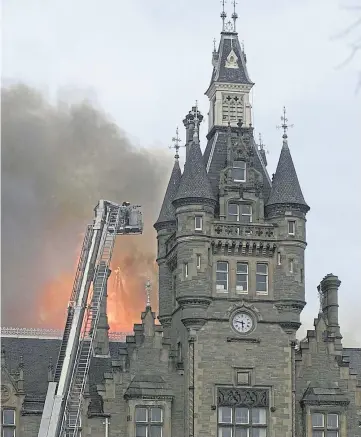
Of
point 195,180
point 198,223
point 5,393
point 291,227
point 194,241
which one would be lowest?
point 5,393

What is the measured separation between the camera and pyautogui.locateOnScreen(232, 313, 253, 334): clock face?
73938 mm

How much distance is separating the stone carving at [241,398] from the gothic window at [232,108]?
54.2 feet

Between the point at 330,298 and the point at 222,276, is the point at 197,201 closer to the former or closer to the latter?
the point at 222,276

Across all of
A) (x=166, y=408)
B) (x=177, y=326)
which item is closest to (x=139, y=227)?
(x=177, y=326)

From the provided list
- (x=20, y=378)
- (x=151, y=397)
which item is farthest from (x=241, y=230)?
(x=20, y=378)

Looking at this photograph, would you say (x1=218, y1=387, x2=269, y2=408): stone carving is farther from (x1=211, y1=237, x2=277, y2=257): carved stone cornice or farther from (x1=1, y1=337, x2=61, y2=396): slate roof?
(x1=1, y1=337, x2=61, y2=396): slate roof

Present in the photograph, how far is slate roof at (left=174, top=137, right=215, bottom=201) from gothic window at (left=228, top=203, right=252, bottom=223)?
1.29m

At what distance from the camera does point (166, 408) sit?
72.6m

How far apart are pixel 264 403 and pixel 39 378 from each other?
12.8 meters

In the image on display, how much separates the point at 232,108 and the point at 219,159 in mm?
3440

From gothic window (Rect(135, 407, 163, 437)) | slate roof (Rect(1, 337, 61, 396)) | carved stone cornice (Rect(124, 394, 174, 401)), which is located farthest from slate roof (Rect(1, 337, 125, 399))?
gothic window (Rect(135, 407, 163, 437))

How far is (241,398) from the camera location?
239 feet

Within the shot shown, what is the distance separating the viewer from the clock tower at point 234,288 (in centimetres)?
7288

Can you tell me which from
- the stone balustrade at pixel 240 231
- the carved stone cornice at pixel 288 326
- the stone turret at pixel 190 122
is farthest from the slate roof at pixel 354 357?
the stone turret at pixel 190 122
